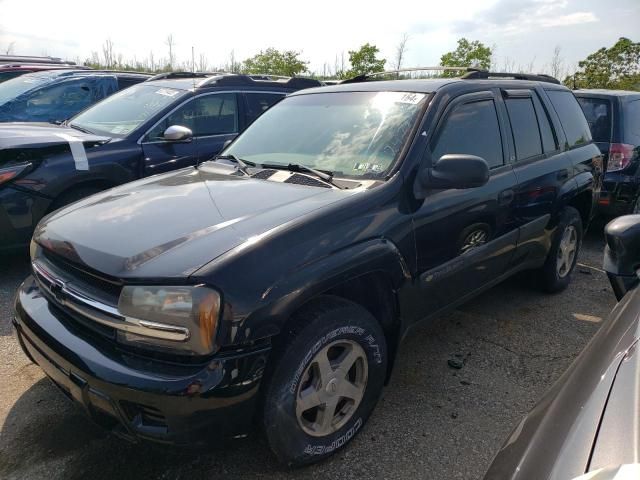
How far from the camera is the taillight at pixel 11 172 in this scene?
3998mm

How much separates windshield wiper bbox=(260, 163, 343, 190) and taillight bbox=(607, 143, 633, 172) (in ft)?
14.7

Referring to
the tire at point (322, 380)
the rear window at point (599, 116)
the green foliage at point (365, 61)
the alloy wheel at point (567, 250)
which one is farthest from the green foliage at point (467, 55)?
the tire at point (322, 380)

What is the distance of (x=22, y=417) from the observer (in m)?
2.61

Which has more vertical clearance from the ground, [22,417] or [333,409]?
[333,409]

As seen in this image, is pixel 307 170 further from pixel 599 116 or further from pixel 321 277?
pixel 599 116

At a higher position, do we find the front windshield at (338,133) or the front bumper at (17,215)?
the front windshield at (338,133)

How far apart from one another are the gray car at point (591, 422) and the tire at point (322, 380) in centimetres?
90

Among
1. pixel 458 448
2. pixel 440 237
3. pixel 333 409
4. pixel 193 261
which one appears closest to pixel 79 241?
pixel 193 261

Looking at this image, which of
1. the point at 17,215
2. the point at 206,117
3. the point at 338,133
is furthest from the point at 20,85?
the point at 338,133

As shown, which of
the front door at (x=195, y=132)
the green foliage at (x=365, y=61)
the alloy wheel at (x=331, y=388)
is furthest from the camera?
the green foliage at (x=365, y=61)

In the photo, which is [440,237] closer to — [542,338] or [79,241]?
[542,338]

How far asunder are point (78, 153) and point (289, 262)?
10.7 ft

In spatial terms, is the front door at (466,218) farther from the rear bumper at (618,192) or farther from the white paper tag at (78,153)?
the white paper tag at (78,153)

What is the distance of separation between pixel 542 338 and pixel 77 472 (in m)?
3.07
